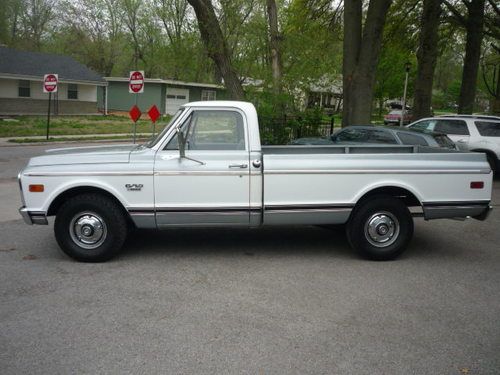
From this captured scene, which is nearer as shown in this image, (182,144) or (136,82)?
(182,144)

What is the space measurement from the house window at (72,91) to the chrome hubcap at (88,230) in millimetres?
33959

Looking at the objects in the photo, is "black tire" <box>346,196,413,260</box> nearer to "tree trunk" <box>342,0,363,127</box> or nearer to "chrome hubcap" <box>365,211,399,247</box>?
"chrome hubcap" <box>365,211,399,247</box>

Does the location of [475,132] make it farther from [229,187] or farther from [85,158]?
[85,158]

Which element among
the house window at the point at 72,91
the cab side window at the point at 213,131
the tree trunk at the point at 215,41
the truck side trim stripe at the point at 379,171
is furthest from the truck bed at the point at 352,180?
the house window at the point at 72,91

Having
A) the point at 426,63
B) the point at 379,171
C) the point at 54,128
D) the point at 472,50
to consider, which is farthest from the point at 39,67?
the point at 379,171

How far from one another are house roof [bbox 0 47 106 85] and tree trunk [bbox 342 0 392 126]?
25076 mm

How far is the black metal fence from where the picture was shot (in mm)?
17156

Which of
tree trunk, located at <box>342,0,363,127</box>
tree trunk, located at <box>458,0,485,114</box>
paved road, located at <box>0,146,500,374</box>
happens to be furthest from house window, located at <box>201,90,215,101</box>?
paved road, located at <box>0,146,500,374</box>

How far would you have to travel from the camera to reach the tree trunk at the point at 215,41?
14.7 meters

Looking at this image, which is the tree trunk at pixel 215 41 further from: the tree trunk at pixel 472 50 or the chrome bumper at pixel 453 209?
the tree trunk at pixel 472 50

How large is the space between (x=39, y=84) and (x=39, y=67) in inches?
56.9

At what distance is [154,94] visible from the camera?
136ft

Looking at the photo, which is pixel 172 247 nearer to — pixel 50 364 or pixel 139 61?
pixel 50 364

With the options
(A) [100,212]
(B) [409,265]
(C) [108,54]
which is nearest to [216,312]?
(A) [100,212]
